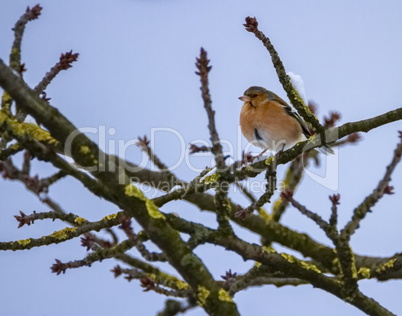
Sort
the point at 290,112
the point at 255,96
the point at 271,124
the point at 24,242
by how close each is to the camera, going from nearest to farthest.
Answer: the point at 24,242 < the point at 271,124 < the point at 290,112 < the point at 255,96

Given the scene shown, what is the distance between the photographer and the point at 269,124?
7461 mm

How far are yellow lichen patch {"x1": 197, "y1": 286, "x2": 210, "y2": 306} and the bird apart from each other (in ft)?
13.4

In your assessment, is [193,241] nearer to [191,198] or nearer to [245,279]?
[245,279]

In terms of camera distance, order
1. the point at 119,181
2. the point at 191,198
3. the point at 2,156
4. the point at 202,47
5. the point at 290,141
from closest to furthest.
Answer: the point at 202,47, the point at 119,181, the point at 2,156, the point at 191,198, the point at 290,141

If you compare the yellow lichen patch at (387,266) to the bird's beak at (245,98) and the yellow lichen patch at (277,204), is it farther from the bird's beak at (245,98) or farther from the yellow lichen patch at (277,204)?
the bird's beak at (245,98)

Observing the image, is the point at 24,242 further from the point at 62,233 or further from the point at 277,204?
the point at 277,204

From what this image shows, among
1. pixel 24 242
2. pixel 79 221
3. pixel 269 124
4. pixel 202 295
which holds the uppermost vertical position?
pixel 269 124

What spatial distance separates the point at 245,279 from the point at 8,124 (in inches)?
75.8

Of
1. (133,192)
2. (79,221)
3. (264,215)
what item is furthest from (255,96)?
(133,192)

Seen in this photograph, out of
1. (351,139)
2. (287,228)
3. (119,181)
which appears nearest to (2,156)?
(119,181)

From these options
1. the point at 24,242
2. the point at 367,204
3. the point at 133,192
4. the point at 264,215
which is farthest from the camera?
the point at 264,215

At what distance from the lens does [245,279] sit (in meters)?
4.20

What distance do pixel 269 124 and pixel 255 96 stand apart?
1.99 ft

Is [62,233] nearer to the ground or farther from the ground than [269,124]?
nearer to the ground
